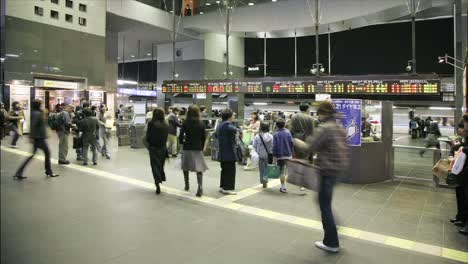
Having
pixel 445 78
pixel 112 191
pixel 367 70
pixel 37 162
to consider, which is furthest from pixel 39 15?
pixel 445 78

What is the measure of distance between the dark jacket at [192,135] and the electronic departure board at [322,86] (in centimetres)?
658

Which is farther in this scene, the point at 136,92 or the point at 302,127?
the point at 136,92

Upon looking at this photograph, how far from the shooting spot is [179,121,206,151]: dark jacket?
227 inches

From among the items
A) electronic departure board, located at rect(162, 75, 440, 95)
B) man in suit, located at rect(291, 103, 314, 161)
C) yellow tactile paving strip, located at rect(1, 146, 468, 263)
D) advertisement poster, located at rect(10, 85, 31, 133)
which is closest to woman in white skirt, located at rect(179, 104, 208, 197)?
yellow tactile paving strip, located at rect(1, 146, 468, 263)

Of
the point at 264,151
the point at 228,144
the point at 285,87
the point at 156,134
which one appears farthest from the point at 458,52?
the point at 156,134

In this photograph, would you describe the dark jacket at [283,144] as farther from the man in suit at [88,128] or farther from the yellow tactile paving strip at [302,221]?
the man in suit at [88,128]

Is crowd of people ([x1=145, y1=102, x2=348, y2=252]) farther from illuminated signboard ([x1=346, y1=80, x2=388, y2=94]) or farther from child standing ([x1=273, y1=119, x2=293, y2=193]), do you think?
illuminated signboard ([x1=346, y1=80, x2=388, y2=94])

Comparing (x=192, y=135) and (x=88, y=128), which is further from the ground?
(x=88, y=128)

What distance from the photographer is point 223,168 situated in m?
5.98

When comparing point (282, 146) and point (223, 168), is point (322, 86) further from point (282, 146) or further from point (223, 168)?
point (223, 168)

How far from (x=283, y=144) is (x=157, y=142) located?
2.28 m

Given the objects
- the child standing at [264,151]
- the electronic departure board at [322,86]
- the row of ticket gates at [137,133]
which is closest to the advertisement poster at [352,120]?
the child standing at [264,151]

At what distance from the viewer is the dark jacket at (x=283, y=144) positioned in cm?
629

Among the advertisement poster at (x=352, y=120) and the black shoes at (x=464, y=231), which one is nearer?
the black shoes at (x=464, y=231)
